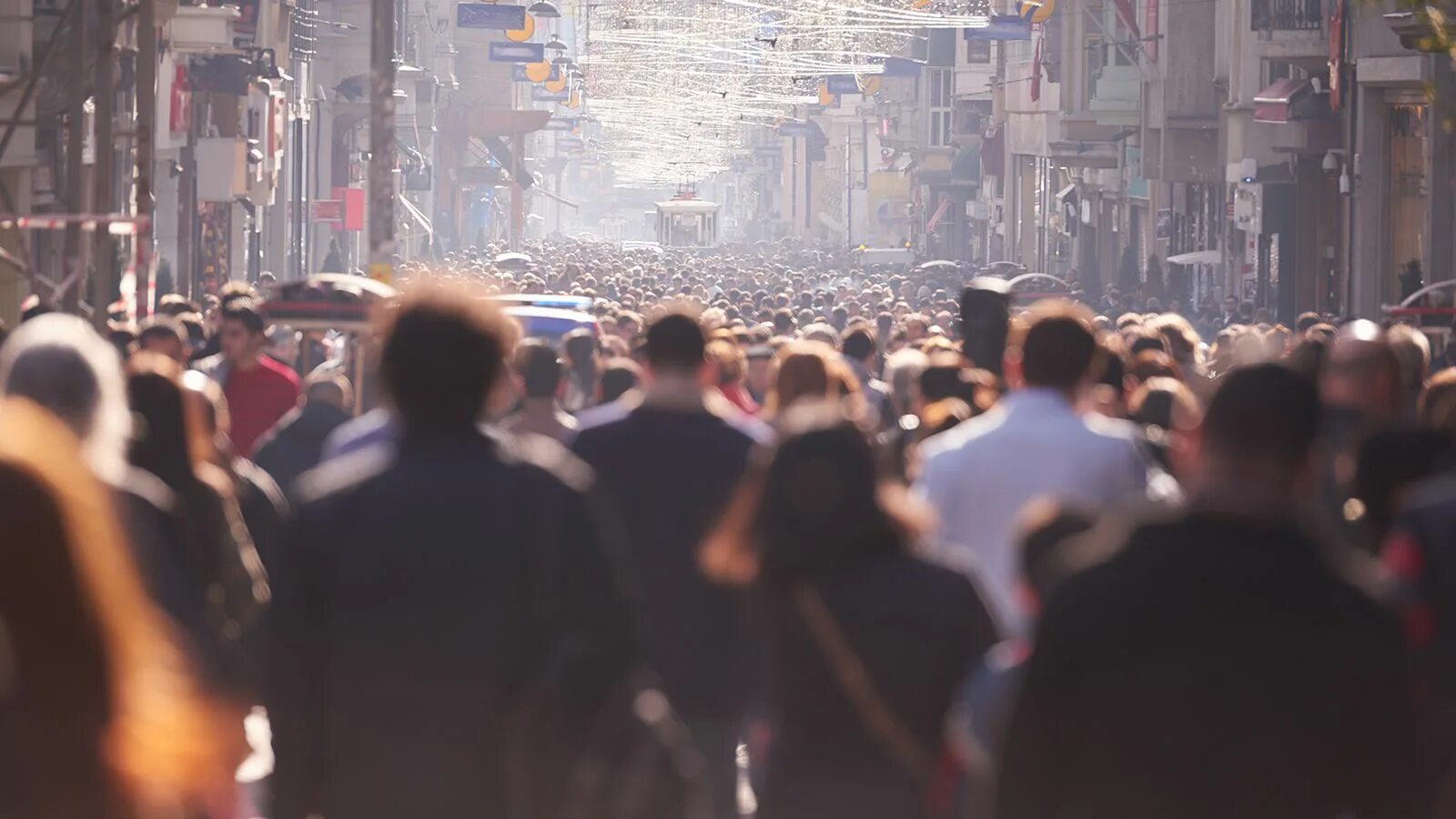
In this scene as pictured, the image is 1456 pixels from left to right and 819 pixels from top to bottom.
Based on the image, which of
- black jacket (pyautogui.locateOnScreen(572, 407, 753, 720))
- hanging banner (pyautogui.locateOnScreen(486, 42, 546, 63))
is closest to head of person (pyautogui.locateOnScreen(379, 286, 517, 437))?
black jacket (pyautogui.locateOnScreen(572, 407, 753, 720))

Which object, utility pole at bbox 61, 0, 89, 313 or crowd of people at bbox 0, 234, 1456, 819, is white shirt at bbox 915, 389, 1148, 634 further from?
utility pole at bbox 61, 0, 89, 313

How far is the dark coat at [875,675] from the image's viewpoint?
17.2 feet

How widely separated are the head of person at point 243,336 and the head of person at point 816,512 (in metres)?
7.19

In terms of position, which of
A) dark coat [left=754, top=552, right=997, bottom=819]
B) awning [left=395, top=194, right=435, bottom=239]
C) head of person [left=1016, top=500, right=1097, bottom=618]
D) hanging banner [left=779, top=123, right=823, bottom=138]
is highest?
hanging banner [left=779, top=123, right=823, bottom=138]

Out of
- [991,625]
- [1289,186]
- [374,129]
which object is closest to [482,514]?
[991,625]

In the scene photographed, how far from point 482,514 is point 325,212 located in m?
57.3

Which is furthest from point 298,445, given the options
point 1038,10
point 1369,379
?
point 1038,10

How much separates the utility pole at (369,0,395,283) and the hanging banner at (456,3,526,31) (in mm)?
25859

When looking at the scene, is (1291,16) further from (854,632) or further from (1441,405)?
(854,632)

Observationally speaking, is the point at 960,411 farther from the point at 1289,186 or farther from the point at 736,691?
the point at 1289,186

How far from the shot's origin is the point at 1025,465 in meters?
6.62

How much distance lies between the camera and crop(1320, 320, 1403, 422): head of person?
8391mm

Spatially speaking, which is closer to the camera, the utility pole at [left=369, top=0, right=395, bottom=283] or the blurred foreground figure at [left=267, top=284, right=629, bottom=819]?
the blurred foreground figure at [left=267, top=284, right=629, bottom=819]

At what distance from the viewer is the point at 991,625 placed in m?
5.32
